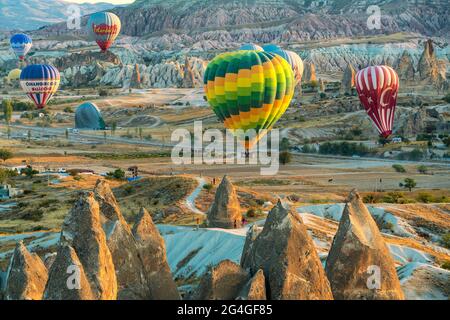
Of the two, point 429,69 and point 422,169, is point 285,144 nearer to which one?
point 422,169

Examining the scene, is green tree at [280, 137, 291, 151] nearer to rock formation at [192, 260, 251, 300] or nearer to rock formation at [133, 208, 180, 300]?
rock formation at [133, 208, 180, 300]

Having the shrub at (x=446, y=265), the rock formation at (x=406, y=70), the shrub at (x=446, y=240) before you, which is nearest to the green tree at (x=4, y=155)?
the shrub at (x=446, y=240)

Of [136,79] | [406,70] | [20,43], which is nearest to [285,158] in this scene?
[406,70]

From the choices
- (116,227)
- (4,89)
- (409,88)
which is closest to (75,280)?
(116,227)

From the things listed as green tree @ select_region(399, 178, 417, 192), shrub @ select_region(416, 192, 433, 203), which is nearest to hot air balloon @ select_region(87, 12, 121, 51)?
green tree @ select_region(399, 178, 417, 192)

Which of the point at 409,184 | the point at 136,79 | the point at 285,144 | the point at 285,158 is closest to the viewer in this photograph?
the point at 409,184

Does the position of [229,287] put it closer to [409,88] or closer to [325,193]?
[325,193]

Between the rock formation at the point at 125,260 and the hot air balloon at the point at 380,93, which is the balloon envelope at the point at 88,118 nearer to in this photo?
the hot air balloon at the point at 380,93
